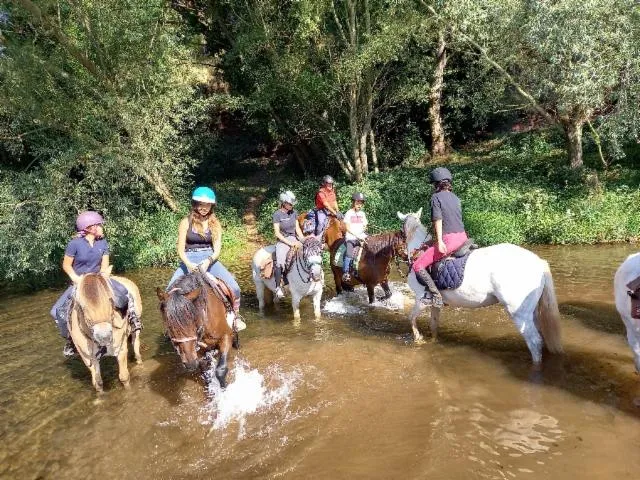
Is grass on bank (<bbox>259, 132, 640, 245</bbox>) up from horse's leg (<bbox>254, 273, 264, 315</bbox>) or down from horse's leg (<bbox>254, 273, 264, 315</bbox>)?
up

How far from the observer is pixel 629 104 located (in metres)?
14.0

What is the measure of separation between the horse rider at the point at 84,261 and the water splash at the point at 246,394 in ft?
5.86

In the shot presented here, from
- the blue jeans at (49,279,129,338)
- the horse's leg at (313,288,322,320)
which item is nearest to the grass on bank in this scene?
the horse's leg at (313,288,322,320)

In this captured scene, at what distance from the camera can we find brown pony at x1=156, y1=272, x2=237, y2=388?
17.2ft

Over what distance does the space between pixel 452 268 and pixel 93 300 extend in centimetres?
482

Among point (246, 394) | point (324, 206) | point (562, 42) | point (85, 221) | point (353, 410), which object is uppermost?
point (562, 42)

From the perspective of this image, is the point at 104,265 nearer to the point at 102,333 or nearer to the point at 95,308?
the point at 95,308

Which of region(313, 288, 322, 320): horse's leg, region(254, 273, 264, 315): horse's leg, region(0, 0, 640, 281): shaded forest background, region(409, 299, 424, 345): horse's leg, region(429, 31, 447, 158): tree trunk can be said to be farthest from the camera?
region(429, 31, 447, 158): tree trunk

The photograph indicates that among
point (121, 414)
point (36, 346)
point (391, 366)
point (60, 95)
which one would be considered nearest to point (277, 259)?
point (391, 366)

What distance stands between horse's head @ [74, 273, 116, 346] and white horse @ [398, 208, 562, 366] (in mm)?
4704

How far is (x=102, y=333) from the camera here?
19.1 ft

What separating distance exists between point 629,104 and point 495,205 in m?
4.86

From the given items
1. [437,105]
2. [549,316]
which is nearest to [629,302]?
[549,316]

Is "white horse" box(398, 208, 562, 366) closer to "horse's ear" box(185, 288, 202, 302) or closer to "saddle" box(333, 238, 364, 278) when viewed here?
"saddle" box(333, 238, 364, 278)
